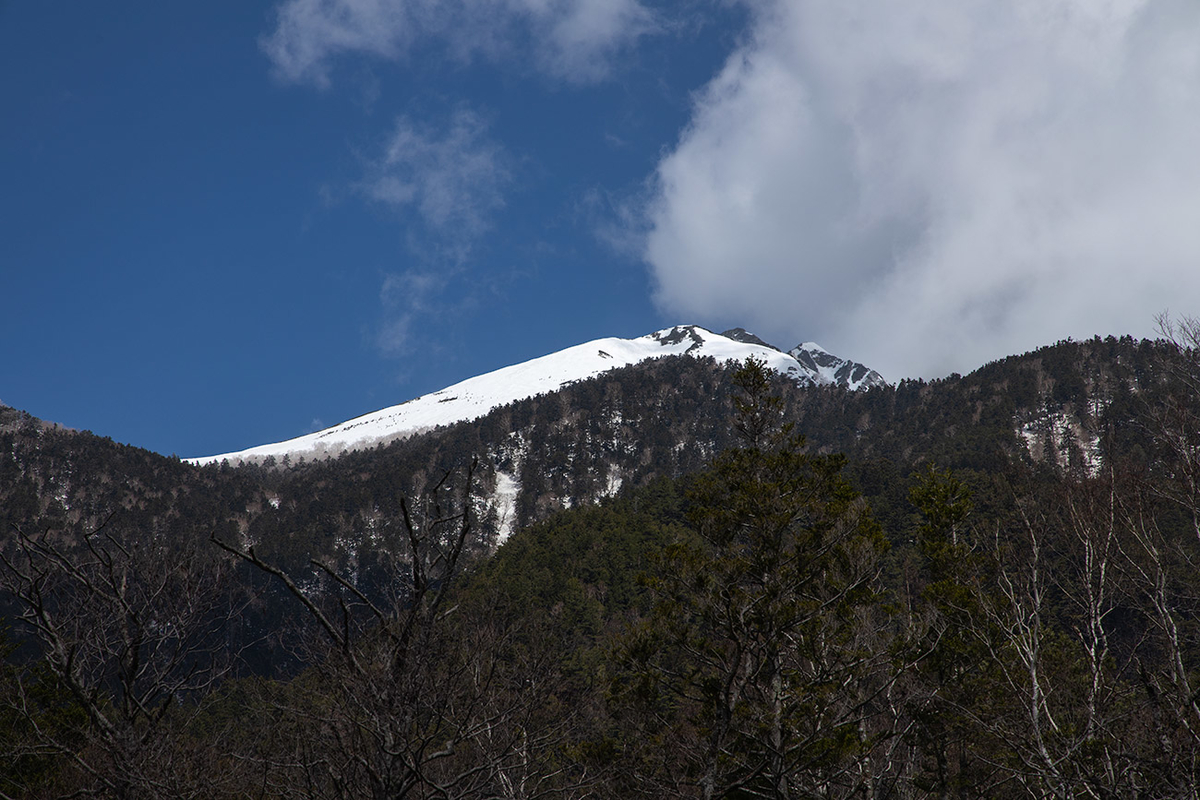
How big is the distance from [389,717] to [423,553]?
1.12 meters

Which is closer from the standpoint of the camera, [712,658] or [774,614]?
[774,614]

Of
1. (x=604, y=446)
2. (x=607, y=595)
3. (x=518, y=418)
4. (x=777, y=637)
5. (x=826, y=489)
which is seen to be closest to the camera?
(x=777, y=637)

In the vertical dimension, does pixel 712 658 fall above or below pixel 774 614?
below

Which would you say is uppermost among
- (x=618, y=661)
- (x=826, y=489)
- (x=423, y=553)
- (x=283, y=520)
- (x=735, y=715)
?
(x=283, y=520)

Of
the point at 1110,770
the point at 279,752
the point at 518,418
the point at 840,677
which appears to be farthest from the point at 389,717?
the point at 518,418

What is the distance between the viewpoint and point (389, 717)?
16.5ft

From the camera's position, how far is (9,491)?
12775 centimetres

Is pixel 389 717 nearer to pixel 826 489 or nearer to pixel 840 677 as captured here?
pixel 840 677

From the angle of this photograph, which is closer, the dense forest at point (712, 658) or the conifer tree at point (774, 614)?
the dense forest at point (712, 658)

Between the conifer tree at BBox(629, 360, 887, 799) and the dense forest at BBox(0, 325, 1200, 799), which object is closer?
the dense forest at BBox(0, 325, 1200, 799)

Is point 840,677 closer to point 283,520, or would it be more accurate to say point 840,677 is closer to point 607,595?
point 607,595

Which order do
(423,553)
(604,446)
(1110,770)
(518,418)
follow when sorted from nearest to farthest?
(423,553) < (1110,770) < (604,446) < (518,418)

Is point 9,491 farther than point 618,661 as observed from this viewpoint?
Yes

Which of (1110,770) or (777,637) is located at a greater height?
(777,637)
